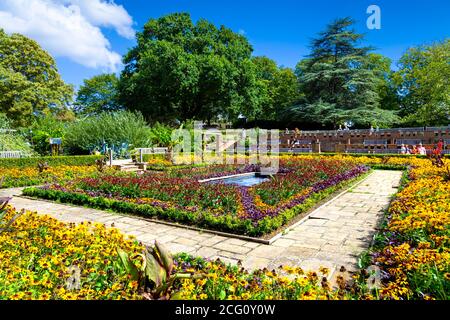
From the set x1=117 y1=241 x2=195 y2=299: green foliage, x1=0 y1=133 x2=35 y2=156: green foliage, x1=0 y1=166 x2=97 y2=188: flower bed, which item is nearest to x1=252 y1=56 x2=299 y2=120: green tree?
x1=0 y1=133 x2=35 y2=156: green foliage

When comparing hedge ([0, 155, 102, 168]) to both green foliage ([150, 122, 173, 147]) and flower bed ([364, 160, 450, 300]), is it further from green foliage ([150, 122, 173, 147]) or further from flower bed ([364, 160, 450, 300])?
flower bed ([364, 160, 450, 300])

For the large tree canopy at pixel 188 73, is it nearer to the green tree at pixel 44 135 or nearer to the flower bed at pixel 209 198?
the green tree at pixel 44 135

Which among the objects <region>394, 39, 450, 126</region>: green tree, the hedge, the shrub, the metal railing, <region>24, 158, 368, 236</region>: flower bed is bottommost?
<region>24, 158, 368, 236</region>: flower bed

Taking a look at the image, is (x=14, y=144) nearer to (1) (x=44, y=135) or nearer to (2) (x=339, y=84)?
(1) (x=44, y=135)

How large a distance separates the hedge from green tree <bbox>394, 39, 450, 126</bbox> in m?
25.0

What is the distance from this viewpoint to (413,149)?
19703 mm

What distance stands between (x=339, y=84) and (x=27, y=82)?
2820cm

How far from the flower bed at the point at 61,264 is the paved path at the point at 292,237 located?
3.92 ft

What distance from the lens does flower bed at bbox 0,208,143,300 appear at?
8.41 feet

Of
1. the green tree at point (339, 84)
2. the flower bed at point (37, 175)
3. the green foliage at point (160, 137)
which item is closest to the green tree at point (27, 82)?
the green foliage at point (160, 137)

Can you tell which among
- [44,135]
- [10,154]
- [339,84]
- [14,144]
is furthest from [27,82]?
[339,84]

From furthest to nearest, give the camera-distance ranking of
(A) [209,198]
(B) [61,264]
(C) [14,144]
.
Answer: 1. (C) [14,144]
2. (A) [209,198]
3. (B) [61,264]
